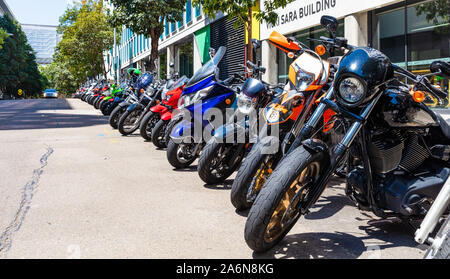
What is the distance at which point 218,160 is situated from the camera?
4.75 m

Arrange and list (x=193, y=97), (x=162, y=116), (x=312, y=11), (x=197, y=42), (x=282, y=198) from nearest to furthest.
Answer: (x=282, y=198) < (x=193, y=97) < (x=162, y=116) < (x=312, y=11) < (x=197, y=42)

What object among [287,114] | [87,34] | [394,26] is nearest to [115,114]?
[394,26]

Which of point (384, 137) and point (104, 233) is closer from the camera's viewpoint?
point (384, 137)

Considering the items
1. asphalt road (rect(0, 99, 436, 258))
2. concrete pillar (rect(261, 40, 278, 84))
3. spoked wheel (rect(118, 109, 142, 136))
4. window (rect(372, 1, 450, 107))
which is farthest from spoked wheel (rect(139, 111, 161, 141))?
concrete pillar (rect(261, 40, 278, 84))

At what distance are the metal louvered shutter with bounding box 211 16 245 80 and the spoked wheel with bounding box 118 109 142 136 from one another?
29.9 feet

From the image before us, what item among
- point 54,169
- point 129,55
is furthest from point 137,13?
point 129,55

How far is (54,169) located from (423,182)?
4.67m

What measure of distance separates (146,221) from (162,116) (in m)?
3.82

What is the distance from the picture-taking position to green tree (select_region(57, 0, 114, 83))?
1625 inches

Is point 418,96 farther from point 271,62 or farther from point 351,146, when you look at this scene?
point 271,62

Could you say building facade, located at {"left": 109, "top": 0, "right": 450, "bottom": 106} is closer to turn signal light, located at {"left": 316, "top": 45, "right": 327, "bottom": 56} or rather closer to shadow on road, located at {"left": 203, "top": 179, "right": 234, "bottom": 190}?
turn signal light, located at {"left": 316, "top": 45, "right": 327, "bottom": 56}

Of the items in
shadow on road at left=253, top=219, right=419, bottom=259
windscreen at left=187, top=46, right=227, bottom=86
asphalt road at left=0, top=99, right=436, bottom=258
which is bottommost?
shadow on road at left=253, top=219, right=419, bottom=259
